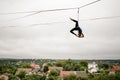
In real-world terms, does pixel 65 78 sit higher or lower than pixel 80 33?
lower

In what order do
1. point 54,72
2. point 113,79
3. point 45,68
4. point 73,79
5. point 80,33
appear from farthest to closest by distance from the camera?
point 45,68
point 54,72
point 73,79
point 113,79
point 80,33

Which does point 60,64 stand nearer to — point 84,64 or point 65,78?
point 84,64

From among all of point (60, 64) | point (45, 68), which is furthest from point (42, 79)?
point (60, 64)

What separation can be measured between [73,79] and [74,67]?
20.0 metres

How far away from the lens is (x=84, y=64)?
6372 centimetres

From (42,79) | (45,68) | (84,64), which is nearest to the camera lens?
(42,79)

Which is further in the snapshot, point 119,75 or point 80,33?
point 119,75

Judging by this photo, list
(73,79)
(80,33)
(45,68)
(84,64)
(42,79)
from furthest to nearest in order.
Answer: (84,64) < (45,68) < (73,79) < (42,79) < (80,33)

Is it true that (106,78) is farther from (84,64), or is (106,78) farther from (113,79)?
(84,64)

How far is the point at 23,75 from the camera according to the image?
42.6 m

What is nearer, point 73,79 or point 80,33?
point 80,33

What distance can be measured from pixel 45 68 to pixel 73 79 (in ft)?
67.9

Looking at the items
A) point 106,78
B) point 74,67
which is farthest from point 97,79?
point 74,67

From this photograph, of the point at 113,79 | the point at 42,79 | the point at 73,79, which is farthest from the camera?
→ the point at 73,79
